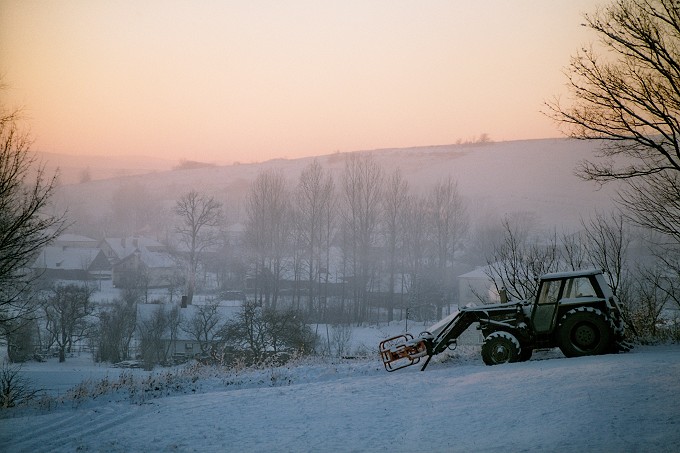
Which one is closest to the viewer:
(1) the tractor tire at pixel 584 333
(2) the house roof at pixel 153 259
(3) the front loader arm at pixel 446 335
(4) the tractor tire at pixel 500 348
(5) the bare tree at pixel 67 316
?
(1) the tractor tire at pixel 584 333

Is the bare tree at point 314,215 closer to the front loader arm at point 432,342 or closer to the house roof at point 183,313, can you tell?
the house roof at point 183,313

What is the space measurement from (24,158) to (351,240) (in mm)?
45952

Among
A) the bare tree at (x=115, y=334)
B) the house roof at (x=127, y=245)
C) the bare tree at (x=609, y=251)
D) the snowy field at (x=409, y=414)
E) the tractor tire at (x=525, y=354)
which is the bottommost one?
the bare tree at (x=115, y=334)

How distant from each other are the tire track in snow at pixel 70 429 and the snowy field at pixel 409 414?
0.08ft

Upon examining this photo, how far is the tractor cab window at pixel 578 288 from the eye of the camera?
462 inches

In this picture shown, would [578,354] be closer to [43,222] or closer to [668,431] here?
[668,431]

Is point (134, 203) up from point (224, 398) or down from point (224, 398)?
up

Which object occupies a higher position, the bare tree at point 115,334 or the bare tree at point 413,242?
the bare tree at point 413,242

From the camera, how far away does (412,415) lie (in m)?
8.69

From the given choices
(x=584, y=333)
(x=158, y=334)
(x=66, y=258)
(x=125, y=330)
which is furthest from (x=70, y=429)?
(x=66, y=258)

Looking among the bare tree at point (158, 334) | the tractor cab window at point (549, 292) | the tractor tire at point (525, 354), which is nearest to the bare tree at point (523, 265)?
the tractor cab window at point (549, 292)

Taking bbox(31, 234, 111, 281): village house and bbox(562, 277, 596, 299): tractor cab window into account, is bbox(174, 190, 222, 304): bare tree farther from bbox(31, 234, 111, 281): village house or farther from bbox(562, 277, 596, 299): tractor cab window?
bbox(562, 277, 596, 299): tractor cab window

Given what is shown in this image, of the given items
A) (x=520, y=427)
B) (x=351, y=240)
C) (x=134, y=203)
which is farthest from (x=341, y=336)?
(x=134, y=203)

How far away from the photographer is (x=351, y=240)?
5631 cm
